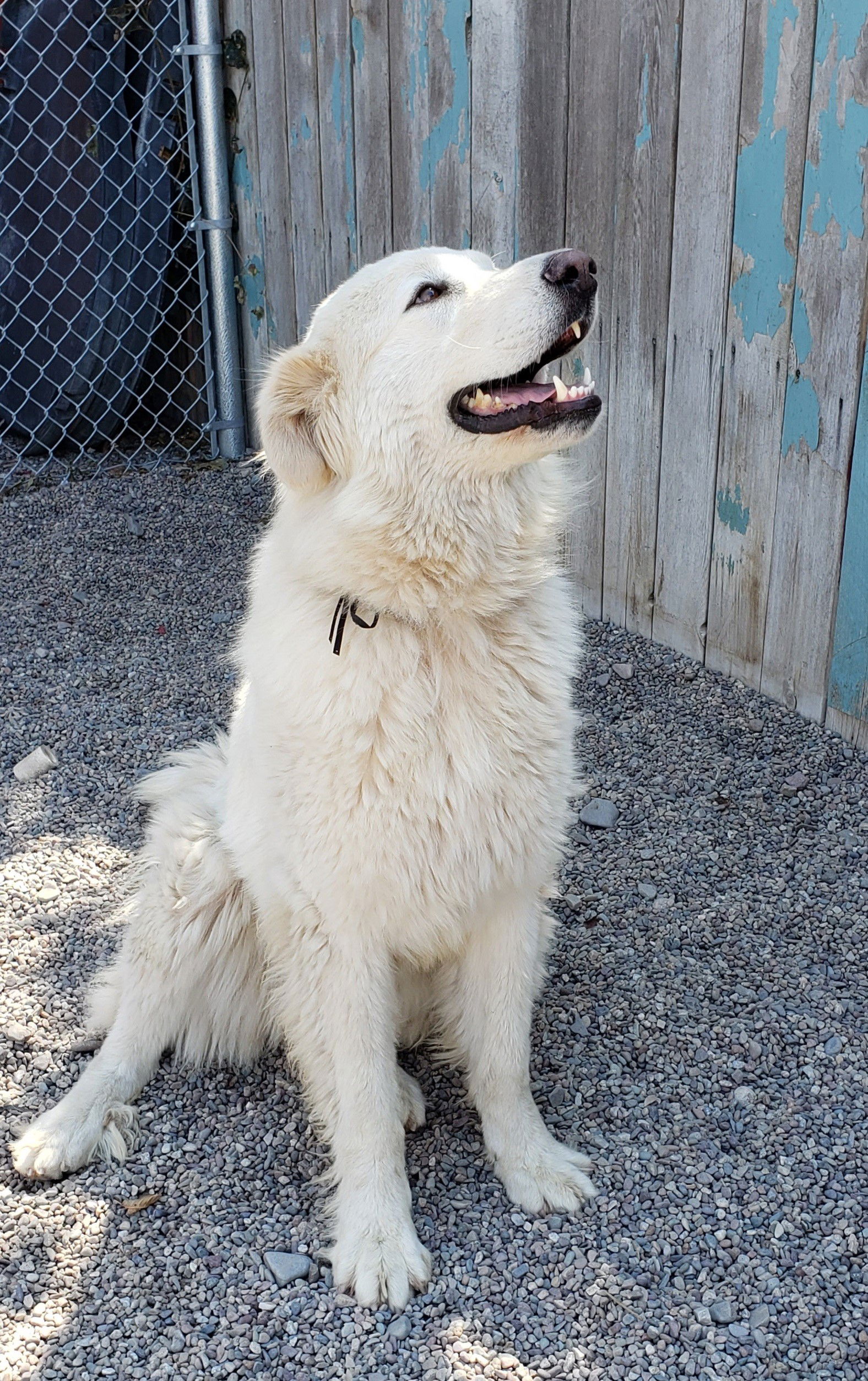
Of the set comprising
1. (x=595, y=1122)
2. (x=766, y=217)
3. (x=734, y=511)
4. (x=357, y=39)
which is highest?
(x=357, y=39)

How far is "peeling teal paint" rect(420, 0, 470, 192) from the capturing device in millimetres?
4246

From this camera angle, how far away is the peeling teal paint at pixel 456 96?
4.25 meters

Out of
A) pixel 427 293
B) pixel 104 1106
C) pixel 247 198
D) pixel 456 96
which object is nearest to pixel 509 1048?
pixel 104 1106

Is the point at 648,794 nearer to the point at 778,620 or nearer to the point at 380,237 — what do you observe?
the point at 778,620

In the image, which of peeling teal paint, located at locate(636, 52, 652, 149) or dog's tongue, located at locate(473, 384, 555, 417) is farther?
peeling teal paint, located at locate(636, 52, 652, 149)

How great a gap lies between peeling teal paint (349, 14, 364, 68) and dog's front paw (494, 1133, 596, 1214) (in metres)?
4.33

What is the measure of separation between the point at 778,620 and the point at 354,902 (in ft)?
6.61

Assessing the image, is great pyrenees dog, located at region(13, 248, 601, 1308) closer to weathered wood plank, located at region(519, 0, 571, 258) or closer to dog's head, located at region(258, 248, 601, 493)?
dog's head, located at region(258, 248, 601, 493)

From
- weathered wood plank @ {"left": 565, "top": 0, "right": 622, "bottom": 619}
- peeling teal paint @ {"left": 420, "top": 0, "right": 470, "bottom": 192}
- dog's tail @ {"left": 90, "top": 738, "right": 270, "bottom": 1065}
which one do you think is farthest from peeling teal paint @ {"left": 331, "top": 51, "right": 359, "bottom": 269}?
dog's tail @ {"left": 90, "top": 738, "right": 270, "bottom": 1065}

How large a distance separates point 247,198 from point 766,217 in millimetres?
3406

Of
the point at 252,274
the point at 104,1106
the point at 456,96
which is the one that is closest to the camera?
the point at 104,1106

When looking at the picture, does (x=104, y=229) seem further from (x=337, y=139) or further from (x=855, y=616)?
(x=855, y=616)

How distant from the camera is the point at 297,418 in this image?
2107 millimetres

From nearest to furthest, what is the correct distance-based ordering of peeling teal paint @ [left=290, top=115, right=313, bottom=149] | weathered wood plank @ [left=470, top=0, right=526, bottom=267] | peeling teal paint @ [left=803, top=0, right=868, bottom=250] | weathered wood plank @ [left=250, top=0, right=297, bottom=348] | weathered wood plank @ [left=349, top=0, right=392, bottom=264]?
peeling teal paint @ [left=803, top=0, right=868, bottom=250] < weathered wood plank @ [left=470, top=0, right=526, bottom=267] < weathered wood plank @ [left=349, top=0, right=392, bottom=264] < peeling teal paint @ [left=290, top=115, right=313, bottom=149] < weathered wood plank @ [left=250, top=0, right=297, bottom=348]
